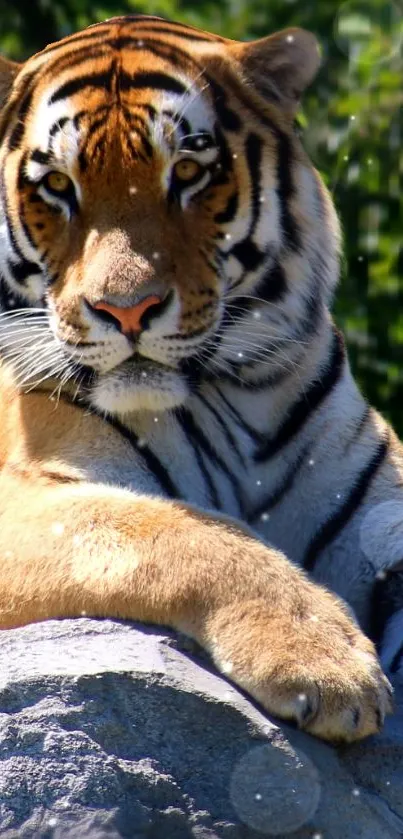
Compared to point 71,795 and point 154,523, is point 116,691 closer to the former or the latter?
point 71,795

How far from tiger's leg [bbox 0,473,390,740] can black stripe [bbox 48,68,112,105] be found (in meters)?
0.84

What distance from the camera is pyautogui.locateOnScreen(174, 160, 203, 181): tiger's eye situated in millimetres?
3100

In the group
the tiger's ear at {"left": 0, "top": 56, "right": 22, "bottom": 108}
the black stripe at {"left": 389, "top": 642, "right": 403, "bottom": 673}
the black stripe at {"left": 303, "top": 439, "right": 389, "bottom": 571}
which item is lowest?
the black stripe at {"left": 389, "top": 642, "right": 403, "bottom": 673}

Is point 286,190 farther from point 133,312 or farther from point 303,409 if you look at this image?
point 133,312

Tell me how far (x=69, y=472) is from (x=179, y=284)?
44cm

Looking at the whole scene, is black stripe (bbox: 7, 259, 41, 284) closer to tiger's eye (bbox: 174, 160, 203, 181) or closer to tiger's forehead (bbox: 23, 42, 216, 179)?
tiger's forehead (bbox: 23, 42, 216, 179)

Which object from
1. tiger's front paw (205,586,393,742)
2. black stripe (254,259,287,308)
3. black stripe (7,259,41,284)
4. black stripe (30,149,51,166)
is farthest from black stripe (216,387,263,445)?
tiger's front paw (205,586,393,742)

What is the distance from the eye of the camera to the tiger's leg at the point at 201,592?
8.14ft

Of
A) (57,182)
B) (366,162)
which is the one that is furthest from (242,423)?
(366,162)

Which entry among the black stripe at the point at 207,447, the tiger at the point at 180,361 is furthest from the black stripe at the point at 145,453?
the black stripe at the point at 207,447

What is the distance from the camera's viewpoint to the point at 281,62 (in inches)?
134

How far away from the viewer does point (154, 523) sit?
2.79m

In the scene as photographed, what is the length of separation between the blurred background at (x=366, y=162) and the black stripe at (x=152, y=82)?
7.00ft

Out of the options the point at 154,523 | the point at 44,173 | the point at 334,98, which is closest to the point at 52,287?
the point at 44,173
